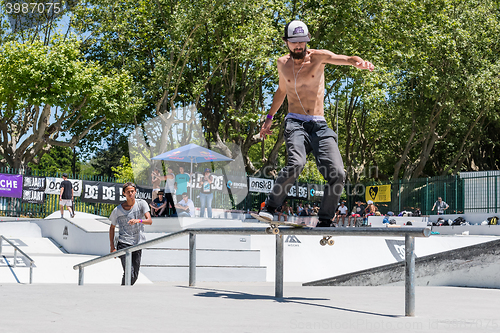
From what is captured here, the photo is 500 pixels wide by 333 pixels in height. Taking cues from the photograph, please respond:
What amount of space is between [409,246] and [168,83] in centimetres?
2093

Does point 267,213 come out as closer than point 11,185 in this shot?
Yes

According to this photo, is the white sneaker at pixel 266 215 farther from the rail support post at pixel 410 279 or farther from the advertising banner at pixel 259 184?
the advertising banner at pixel 259 184

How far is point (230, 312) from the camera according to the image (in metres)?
3.31

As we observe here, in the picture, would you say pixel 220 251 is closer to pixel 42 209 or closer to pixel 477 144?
pixel 42 209

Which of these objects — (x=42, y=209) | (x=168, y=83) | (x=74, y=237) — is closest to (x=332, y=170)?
(x=74, y=237)

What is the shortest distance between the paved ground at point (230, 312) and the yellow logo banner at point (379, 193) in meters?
21.0

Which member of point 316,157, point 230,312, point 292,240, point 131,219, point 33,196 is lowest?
point 292,240

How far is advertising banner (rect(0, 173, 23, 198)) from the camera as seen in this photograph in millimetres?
18672

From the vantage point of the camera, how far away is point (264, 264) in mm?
11461

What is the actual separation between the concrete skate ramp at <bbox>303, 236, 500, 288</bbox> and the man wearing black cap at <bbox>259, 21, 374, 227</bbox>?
2485mm

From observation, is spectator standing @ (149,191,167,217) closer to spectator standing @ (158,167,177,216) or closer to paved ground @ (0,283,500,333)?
spectator standing @ (158,167,177,216)

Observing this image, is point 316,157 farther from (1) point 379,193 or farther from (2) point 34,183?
(1) point 379,193

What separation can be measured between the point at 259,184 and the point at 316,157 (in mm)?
18424

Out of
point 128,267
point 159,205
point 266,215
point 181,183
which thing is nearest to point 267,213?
point 266,215
